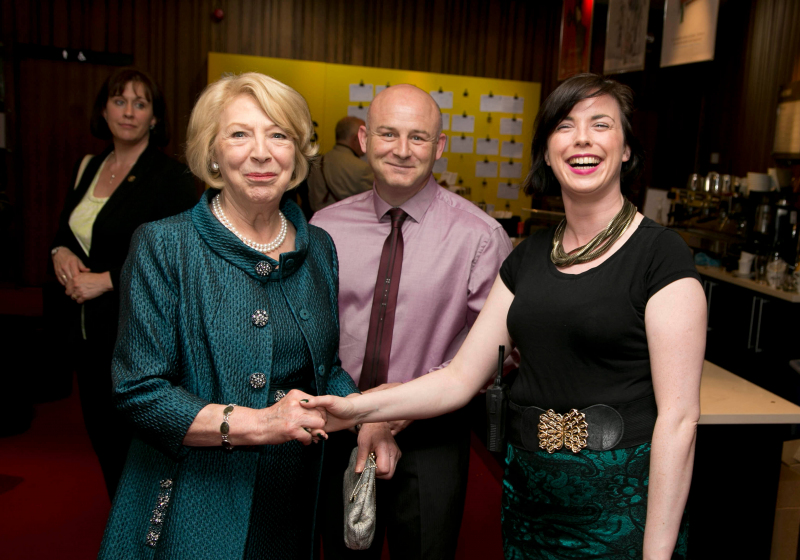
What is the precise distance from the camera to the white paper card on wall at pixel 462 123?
7.95 metres

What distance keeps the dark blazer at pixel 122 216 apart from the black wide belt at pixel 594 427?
155 cm

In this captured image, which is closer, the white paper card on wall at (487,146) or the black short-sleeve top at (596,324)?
the black short-sleeve top at (596,324)

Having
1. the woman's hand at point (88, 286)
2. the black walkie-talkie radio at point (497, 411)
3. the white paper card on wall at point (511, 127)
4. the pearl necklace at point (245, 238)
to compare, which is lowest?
the black walkie-talkie radio at point (497, 411)

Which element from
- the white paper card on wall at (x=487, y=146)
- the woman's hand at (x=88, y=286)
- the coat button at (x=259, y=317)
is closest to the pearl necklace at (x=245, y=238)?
the coat button at (x=259, y=317)

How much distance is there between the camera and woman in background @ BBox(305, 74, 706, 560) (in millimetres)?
1301

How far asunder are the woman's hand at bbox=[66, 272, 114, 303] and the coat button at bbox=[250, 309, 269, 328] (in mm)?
1190

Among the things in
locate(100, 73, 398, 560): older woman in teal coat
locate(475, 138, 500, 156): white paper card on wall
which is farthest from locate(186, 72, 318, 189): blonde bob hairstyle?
locate(475, 138, 500, 156): white paper card on wall

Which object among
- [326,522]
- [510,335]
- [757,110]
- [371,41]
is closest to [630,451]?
[510,335]

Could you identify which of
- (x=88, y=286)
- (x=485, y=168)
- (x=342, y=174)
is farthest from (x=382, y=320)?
(x=485, y=168)

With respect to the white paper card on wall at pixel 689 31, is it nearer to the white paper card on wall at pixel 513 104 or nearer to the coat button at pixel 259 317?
the white paper card on wall at pixel 513 104

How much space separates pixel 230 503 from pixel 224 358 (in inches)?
11.7

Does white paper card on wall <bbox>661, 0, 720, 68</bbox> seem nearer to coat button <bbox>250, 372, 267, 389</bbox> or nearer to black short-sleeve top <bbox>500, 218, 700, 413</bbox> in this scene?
black short-sleeve top <bbox>500, 218, 700, 413</bbox>

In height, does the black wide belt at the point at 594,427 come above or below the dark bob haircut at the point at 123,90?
below

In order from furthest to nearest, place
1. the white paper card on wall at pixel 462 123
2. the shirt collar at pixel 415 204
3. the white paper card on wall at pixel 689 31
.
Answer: the white paper card on wall at pixel 462 123 < the white paper card on wall at pixel 689 31 < the shirt collar at pixel 415 204
